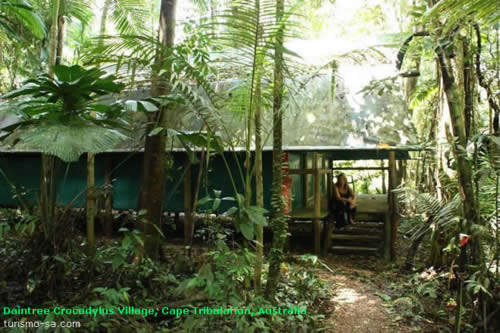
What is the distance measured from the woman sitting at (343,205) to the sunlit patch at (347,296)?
3.02 meters

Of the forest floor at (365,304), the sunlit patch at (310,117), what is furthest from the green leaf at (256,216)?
the sunlit patch at (310,117)

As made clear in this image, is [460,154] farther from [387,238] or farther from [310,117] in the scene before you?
[387,238]

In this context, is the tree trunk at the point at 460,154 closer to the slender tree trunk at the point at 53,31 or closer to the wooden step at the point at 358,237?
the slender tree trunk at the point at 53,31

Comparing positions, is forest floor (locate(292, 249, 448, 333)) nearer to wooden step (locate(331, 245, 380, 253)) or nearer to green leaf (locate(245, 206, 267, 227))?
wooden step (locate(331, 245, 380, 253))

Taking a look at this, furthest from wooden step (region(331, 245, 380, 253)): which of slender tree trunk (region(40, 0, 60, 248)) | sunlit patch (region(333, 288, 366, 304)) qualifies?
slender tree trunk (region(40, 0, 60, 248))

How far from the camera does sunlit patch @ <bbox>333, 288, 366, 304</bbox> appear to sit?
494 centimetres

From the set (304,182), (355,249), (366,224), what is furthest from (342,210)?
(304,182)

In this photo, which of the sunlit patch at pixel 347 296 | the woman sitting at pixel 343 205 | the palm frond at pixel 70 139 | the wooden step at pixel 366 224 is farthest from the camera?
the wooden step at pixel 366 224

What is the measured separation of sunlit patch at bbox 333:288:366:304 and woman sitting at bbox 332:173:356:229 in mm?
3025

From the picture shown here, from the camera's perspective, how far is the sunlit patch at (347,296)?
16.2 feet

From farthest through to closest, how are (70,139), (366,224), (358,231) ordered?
1. (366,224)
2. (358,231)
3. (70,139)

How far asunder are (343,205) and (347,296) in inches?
132

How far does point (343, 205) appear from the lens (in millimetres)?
8266

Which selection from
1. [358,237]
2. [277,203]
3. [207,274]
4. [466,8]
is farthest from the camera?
[358,237]
